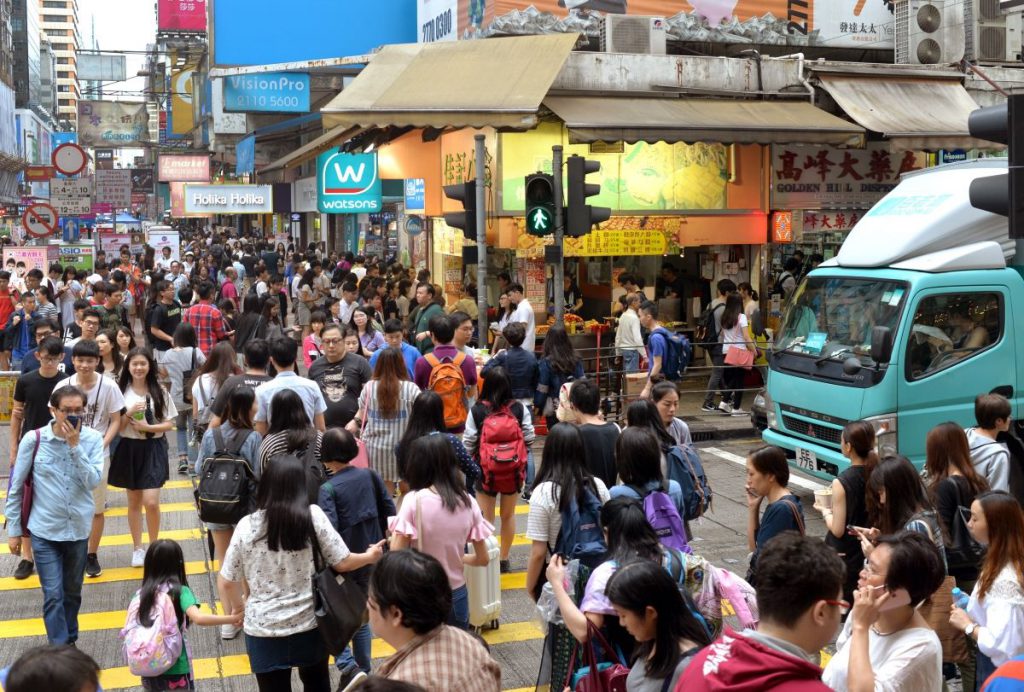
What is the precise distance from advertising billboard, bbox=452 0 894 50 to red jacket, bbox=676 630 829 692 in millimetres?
16684

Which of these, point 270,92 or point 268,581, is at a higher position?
point 270,92

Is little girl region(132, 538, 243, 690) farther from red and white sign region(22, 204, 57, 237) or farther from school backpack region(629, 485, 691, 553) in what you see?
red and white sign region(22, 204, 57, 237)

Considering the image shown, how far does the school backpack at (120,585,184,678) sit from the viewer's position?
519cm

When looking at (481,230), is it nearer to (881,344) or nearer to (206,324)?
(206,324)

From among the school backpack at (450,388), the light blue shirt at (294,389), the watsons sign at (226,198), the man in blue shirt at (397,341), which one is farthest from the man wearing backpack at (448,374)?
the watsons sign at (226,198)

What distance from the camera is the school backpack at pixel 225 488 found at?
266 inches

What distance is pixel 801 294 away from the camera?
11.4m

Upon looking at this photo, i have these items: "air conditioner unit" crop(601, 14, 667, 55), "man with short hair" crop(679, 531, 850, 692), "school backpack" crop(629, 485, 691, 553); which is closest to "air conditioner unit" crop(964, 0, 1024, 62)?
"air conditioner unit" crop(601, 14, 667, 55)

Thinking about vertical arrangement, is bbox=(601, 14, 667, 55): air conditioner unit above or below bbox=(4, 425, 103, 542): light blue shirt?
above

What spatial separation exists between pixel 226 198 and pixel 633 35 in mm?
19395

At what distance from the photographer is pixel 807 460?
10.5 meters

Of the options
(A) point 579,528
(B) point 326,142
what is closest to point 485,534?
(A) point 579,528

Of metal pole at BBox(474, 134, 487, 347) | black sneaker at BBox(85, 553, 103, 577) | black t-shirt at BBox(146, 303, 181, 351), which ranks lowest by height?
black sneaker at BBox(85, 553, 103, 577)

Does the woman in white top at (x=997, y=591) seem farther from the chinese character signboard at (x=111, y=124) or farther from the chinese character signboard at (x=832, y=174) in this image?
the chinese character signboard at (x=111, y=124)
